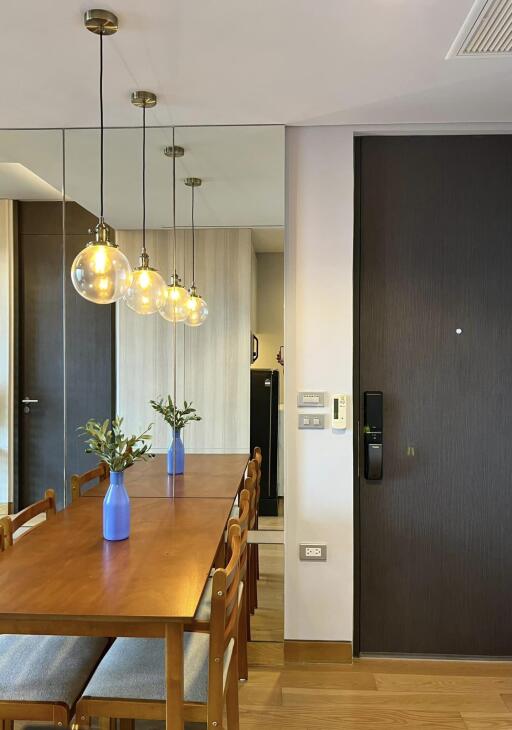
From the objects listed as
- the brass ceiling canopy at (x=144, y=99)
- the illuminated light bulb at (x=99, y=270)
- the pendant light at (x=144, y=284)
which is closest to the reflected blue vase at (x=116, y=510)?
the illuminated light bulb at (x=99, y=270)

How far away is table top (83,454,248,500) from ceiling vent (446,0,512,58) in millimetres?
1949

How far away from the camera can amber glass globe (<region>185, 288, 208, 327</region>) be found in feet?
9.51

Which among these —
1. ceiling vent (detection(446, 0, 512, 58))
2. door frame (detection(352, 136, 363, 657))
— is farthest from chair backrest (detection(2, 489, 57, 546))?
ceiling vent (detection(446, 0, 512, 58))

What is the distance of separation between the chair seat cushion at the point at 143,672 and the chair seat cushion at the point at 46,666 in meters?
0.06

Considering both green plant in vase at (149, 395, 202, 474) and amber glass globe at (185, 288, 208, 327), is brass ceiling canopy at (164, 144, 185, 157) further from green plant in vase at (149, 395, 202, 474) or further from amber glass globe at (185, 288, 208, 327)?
green plant in vase at (149, 395, 202, 474)

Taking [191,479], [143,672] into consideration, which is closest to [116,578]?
[143,672]

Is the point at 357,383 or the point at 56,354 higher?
the point at 56,354

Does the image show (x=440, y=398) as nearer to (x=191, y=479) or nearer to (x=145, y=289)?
(x=191, y=479)

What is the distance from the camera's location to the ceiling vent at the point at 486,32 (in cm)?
179

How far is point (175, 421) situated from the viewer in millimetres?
2832

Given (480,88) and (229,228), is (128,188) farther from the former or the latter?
(480,88)

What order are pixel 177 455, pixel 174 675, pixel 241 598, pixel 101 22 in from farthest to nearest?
pixel 177 455 → pixel 241 598 → pixel 101 22 → pixel 174 675

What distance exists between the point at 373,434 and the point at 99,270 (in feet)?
4.99

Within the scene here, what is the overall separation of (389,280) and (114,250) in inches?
54.7
